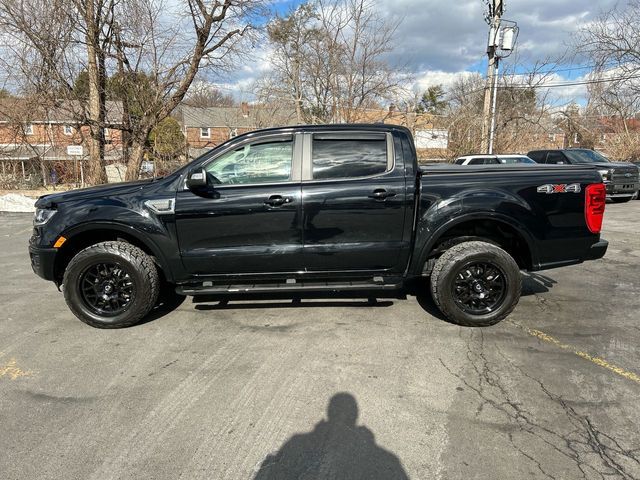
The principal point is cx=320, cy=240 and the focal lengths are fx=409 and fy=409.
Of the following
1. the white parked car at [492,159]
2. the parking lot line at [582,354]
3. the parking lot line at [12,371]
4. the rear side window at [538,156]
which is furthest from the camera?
the rear side window at [538,156]

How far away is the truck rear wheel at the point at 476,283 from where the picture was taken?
4.02 metres

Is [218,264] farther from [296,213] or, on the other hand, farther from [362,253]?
[362,253]

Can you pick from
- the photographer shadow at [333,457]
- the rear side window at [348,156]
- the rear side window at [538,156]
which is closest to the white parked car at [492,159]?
the rear side window at [538,156]

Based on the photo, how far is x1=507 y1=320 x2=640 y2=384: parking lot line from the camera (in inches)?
127

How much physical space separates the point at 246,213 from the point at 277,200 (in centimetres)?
33

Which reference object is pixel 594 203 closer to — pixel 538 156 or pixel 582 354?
pixel 582 354

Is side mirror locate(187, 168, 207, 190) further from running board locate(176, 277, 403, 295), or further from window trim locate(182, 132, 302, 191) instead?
running board locate(176, 277, 403, 295)

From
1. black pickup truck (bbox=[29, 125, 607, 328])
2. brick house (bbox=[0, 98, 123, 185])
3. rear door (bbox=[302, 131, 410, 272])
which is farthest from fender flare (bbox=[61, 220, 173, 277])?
brick house (bbox=[0, 98, 123, 185])

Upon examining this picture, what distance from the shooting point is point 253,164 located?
410 cm

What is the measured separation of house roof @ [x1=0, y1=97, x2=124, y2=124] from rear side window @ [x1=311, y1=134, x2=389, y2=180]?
47.0ft

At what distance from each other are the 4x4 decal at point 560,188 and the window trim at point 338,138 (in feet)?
4.87

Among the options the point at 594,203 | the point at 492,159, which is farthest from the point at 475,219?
the point at 492,159

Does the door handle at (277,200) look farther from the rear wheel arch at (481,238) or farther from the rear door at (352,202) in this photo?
the rear wheel arch at (481,238)

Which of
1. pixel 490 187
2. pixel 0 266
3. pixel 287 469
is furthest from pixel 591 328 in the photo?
pixel 0 266
